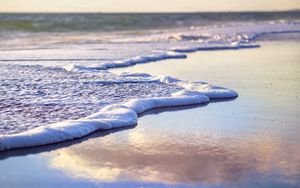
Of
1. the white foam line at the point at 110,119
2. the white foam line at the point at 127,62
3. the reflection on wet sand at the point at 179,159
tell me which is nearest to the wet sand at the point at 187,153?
the reflection on wet sand at the point at 179,159

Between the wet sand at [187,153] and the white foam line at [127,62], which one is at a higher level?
the white foam line at [127,62]

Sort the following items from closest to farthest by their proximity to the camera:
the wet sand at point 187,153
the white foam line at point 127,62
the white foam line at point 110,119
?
the wet sand at point 187,153, the white foam line at point 110,119, the white foam line at point 127,62

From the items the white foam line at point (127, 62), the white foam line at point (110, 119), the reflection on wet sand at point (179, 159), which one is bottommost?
the reflection on wet sand at point (179, 159)

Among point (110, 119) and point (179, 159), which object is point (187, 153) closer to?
point (179, 159)

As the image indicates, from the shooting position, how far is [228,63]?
14758 millimetres

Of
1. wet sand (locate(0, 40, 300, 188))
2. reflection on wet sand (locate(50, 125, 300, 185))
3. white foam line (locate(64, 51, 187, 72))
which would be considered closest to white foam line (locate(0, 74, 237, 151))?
wet sand (locate(0, 40, 300, 188))

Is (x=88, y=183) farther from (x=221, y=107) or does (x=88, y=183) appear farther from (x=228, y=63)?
(x=228, y=63)

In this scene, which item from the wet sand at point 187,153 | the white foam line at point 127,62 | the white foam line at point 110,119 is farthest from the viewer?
the white foam line at point 127,62

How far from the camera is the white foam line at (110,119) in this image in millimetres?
6359

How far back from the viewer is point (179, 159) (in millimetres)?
5758

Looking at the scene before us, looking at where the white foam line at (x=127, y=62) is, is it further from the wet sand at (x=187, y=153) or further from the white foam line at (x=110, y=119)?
the wet sand at (x=187, y=153)

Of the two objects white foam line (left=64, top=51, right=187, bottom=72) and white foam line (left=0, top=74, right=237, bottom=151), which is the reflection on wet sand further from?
white foam line (left=64, top=51, right=187, bottom=72)

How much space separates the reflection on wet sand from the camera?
205 inches

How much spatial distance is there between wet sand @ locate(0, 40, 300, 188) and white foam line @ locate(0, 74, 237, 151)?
0.17 meters
